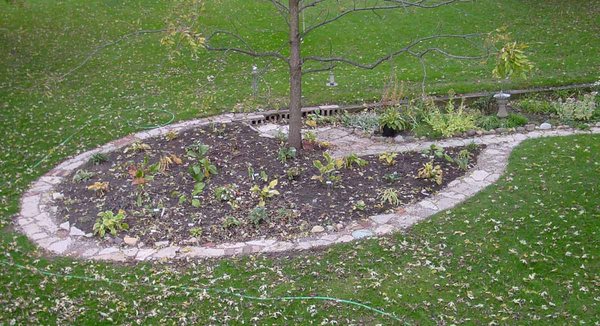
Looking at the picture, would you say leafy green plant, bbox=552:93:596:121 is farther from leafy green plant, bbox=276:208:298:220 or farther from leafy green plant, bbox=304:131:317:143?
leafy green plant, bbox=276:208:298:220

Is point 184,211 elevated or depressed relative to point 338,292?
elevated

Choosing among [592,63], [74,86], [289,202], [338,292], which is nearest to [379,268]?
[338,292]

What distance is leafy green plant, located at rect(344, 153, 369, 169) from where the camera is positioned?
288 inches

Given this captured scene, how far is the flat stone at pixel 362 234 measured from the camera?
19.7 feet

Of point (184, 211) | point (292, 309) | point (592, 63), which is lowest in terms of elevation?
point (292, 309)

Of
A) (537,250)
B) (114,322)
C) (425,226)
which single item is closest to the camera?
(114,322)

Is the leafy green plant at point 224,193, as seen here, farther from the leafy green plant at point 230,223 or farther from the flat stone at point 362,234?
the flat stone at point 362,234

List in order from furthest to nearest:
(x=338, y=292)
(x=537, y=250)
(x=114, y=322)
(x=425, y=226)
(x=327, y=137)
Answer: (x=327, y=137) → (x=425, y=226) → (x=537, y=250) → (x=338, y=292) → (x=114, y=322)

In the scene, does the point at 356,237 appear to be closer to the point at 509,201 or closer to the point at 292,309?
the point at 292,309

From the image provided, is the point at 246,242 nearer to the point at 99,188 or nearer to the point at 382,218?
the point at 382,218

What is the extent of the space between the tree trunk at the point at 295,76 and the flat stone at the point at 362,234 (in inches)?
76.9

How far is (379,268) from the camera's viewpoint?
550 cm

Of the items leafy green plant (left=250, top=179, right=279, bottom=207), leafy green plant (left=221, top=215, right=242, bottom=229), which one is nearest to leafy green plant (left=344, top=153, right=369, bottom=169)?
leafy green plant (left=250, top=179, right=279, bottom=207)

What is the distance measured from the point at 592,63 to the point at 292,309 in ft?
29.3
